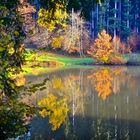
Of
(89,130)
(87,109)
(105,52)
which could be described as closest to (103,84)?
(87,109)

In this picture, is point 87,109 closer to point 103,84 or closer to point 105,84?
point 103,84

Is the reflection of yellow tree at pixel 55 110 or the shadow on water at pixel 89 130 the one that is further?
the reflection of yellow tree at pixel 55 110

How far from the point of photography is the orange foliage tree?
190 feet

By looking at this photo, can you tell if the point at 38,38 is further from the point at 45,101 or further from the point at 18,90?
the point at 18,90

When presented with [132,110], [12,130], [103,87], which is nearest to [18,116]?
[12,130]

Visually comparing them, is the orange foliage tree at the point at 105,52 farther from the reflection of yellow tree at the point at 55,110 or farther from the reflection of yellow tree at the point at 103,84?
the reflection of yellow tree at the point at 55,110

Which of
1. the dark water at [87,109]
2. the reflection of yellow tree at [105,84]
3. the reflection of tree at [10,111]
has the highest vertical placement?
the reflection of tree at [10,111]

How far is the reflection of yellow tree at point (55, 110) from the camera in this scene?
68.0 ft

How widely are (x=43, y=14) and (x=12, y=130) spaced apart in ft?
8.08

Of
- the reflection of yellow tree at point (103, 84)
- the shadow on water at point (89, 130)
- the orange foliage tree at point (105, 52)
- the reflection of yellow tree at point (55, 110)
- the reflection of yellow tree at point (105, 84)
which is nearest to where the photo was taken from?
the shadow on water at point (89, 130)

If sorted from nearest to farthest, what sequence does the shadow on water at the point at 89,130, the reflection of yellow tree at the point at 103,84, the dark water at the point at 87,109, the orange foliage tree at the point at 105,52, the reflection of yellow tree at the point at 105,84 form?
the shadow on water at the point at 89,130
the dark water at the point at 87,109
the reflection of yellow tree at the point at 103,84
the reflection of yellow tree at the point at 105,84
the orange foliage tree at the point at 105,52

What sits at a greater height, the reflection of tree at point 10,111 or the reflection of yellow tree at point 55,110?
the reflection of tree at point 10,111

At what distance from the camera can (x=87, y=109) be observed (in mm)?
24547


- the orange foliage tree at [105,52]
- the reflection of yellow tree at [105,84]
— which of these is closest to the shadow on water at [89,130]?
the reflection of yellow tree at [105,84]
